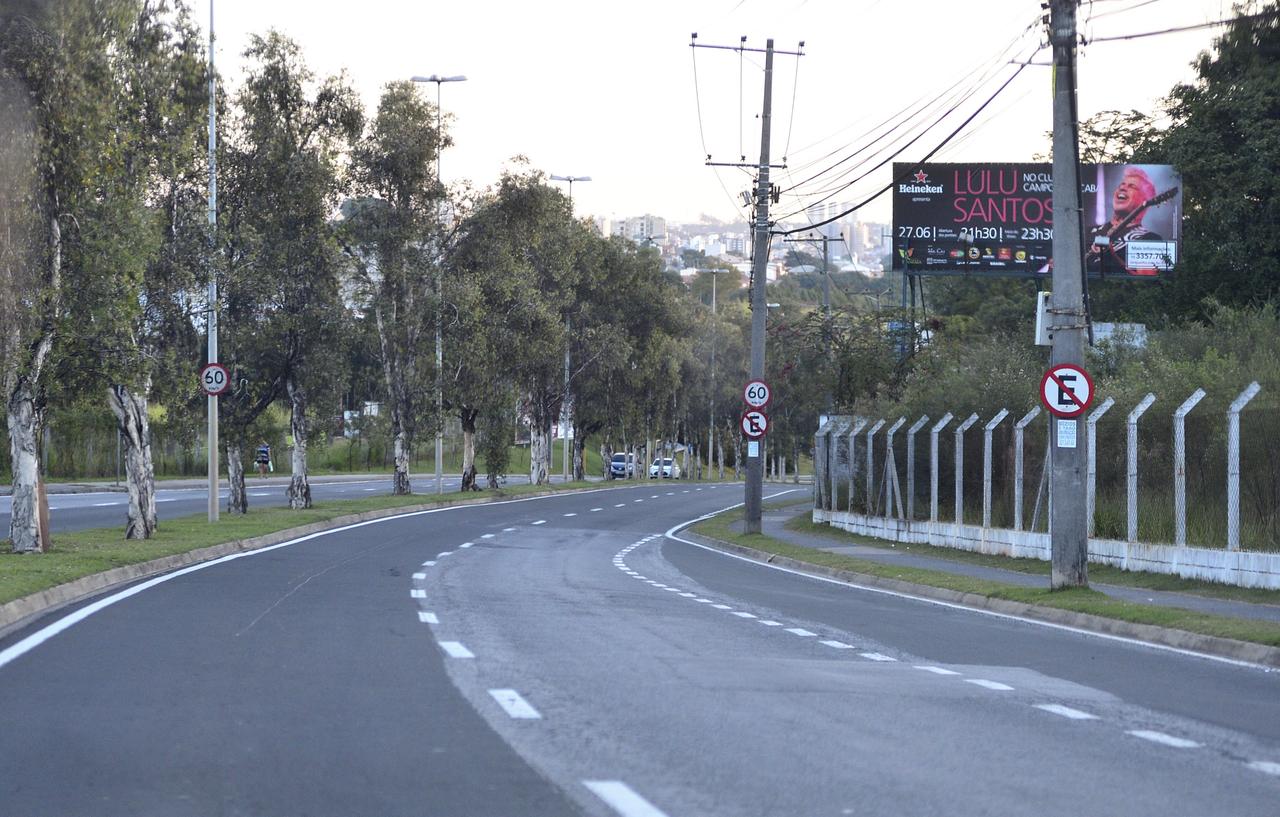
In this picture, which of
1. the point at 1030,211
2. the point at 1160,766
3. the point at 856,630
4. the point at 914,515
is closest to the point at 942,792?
the point at 1160,766

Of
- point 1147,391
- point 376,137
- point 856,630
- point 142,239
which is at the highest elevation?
point 376,137

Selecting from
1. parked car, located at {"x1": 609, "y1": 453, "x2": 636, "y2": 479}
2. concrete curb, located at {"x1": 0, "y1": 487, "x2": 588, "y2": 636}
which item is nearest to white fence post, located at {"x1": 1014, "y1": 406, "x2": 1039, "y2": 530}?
concrete curb, located at {"x1": 0, "y1": 487, "x2": 588, "y2": 636}

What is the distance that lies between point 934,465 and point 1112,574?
29.1 feet

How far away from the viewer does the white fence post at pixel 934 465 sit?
31.5 meters

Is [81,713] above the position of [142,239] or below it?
below

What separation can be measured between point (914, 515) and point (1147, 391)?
7.35m

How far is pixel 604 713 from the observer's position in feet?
31.6

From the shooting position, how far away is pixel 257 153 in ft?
131

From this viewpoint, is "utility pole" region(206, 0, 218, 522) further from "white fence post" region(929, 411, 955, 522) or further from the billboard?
the billboard

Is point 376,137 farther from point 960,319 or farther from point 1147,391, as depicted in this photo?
point 1147,391

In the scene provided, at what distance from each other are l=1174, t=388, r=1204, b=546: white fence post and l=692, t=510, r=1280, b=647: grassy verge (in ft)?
8.22

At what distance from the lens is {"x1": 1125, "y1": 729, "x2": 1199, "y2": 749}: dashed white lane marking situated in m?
8.86

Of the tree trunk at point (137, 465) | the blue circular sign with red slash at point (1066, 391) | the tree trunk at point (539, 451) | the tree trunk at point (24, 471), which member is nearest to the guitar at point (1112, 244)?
the tree trunk at point (539, 451)

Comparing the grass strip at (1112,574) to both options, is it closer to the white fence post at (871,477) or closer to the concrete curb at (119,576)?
the white fence post at (871,477)
